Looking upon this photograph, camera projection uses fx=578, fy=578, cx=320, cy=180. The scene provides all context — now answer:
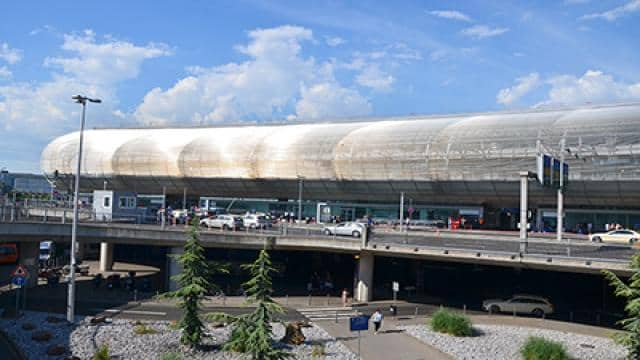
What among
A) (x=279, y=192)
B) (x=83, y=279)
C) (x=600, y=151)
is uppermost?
(x=600, y=151)

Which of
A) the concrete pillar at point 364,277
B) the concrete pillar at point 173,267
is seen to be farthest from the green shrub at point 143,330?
the concrete pillar at point 364,277

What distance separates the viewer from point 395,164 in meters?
64.2

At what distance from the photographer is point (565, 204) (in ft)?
188

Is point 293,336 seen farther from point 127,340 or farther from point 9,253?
point 9,253

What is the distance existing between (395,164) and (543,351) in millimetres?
40012

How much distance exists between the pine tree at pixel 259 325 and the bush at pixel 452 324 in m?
10.4

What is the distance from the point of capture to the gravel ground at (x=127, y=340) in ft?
83.1

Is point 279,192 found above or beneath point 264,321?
above

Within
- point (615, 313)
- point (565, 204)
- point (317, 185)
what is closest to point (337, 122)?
point (317, 185)

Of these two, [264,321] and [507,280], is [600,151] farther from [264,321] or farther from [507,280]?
[264,321]

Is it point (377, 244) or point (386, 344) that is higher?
point (377, 244)

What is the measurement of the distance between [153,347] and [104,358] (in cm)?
474

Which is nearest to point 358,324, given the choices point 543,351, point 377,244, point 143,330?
point 543,351

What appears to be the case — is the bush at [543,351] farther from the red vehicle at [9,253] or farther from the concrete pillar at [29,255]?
the red vehicle at [9,253]
